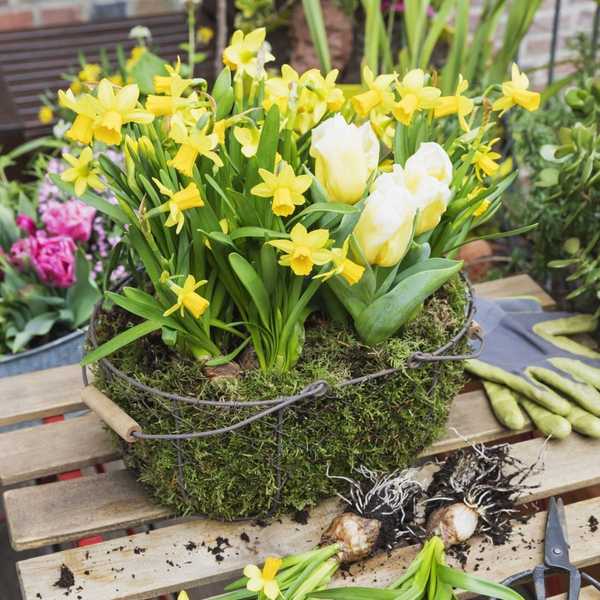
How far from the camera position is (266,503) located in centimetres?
107

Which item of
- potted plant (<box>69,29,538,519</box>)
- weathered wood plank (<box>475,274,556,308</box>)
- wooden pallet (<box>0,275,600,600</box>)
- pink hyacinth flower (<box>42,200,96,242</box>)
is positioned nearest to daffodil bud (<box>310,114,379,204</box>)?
potted plant (<box>69,29,538,519</box>)

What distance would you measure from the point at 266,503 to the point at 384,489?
5.7 inches

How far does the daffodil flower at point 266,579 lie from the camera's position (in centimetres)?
92

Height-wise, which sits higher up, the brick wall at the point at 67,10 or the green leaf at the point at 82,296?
the brick wall at the point at 67,10

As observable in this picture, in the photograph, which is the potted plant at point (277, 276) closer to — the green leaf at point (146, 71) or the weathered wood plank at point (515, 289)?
the weathered wood plank at point (515, 289)

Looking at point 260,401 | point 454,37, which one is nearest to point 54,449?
point 260,401

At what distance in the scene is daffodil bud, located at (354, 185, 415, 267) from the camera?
0.96 meters

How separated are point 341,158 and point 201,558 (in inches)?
19.8

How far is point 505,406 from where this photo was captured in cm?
126

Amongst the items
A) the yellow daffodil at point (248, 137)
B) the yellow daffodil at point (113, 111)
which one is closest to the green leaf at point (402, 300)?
the yellow daffodil at point (248, 137)

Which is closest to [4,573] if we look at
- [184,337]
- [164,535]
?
[164,535]

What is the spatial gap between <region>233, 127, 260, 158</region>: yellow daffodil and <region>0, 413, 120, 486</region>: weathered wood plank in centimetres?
46

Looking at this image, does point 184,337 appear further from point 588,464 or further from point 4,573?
point 4,573

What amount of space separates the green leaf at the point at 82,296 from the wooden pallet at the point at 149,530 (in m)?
0.37
